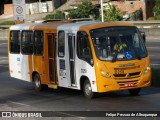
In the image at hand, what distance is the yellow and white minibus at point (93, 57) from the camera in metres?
17.8

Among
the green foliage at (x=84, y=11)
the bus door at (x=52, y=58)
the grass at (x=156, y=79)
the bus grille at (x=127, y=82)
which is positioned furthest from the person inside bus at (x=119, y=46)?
the green foliage at (x=84, y=11)

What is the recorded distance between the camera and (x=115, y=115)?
14719 mm

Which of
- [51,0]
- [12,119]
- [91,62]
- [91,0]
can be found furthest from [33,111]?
[51,0]

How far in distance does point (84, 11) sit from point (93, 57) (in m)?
46.0

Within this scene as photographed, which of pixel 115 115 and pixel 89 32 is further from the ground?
pixel 89 32

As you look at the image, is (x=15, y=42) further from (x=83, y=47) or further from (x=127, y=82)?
(x=127, y=82)

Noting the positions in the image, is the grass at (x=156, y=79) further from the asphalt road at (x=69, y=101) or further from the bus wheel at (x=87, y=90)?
A: the bus wheel at (x=87, y=90)

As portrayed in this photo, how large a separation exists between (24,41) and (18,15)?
853 cm

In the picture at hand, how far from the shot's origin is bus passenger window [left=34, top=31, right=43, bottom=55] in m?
21.3

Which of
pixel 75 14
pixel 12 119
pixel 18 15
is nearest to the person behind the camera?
pixel 12 119

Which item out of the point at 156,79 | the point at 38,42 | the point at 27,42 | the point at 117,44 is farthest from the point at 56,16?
the point at 117,44

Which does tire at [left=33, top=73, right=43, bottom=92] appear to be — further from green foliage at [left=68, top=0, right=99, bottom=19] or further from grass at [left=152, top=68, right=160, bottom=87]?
green foliage at [left=68, top=0, right=99, bottom=19]

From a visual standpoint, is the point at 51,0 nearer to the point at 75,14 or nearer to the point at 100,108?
the point at 75,14

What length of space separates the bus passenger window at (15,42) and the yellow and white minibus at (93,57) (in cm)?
203
